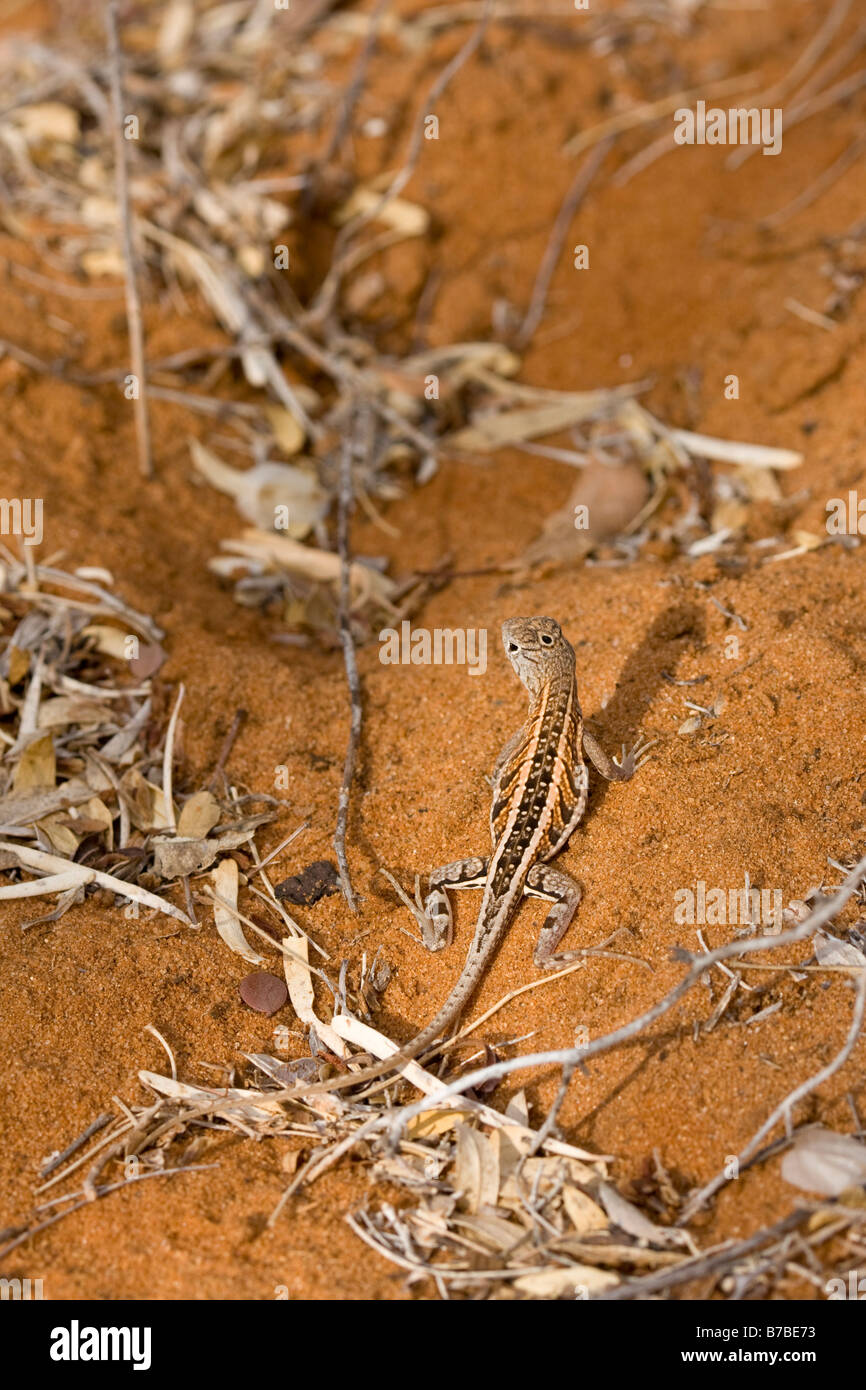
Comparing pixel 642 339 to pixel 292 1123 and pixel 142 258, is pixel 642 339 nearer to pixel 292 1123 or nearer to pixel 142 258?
pixel 142 258

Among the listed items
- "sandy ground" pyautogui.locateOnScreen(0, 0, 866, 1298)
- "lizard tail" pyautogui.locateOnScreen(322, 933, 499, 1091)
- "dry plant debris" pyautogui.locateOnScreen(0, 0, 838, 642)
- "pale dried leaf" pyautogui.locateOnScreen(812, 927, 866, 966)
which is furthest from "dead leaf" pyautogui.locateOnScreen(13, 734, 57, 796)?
"pale dried leaf" pyautogui.locateOnScreen(812, 927, 866, 966)

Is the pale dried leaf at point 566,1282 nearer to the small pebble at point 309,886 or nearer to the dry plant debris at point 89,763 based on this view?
the small pebble at point 309,886

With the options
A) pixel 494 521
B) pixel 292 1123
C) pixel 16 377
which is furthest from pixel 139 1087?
pixel 16 377

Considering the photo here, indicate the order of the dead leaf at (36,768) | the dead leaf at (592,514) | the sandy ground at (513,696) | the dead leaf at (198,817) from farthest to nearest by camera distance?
the dead leaf at (592,514) → the dead leaf at (36,768) → the dead leaf at (198,817) → the sandy ground at (513,696)

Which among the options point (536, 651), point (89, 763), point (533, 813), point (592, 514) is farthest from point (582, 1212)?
point (592, 514)

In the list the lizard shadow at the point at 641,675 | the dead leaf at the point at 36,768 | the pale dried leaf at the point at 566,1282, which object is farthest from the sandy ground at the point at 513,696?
the dead leaf at the point at 36,768

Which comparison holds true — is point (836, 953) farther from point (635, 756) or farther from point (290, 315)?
point (290, 315)
